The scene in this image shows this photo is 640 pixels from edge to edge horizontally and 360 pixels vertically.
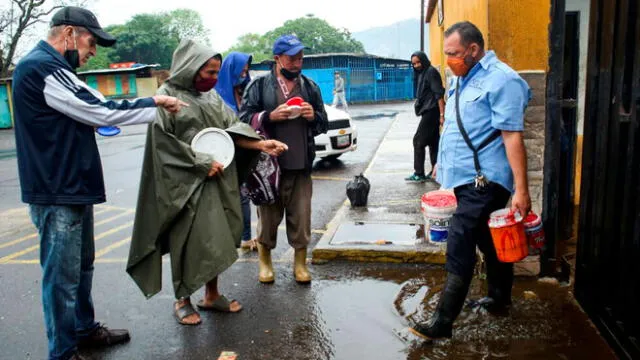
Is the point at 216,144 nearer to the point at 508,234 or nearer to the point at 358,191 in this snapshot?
the point at 508,234

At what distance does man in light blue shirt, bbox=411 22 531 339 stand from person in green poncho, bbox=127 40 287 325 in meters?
1.45

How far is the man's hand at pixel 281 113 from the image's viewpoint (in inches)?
170

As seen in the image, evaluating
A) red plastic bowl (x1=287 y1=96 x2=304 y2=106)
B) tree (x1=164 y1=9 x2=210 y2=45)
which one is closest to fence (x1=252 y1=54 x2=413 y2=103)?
red plastic bowl (x1=287 y1=96 x2=304 y2=106)

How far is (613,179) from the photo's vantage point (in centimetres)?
333

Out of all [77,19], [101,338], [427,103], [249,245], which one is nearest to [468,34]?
[77,19]

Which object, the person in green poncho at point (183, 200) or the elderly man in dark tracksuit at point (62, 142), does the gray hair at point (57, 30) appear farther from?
the person in green poncho at point (183, 200)

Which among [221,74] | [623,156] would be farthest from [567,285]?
[221,74]

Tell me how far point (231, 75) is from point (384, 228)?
2226 millimetres

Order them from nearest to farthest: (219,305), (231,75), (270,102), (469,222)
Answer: (469,222) → (219,305) → (270,102) → (231,75)

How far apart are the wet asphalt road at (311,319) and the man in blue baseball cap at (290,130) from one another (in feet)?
1.18

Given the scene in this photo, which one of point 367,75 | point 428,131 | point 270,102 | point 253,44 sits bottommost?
point 428,131

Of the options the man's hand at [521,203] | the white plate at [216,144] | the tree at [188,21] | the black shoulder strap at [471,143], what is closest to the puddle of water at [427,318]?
the man's hand at [521,203]

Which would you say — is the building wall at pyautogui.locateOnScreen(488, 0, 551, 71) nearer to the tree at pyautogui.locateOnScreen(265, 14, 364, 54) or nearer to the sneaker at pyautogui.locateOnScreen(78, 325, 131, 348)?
the sneaker at pyautogui.locateOnScreen(78, 325, 131, 348)

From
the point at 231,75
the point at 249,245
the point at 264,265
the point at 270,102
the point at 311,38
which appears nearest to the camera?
the point at 270,102
